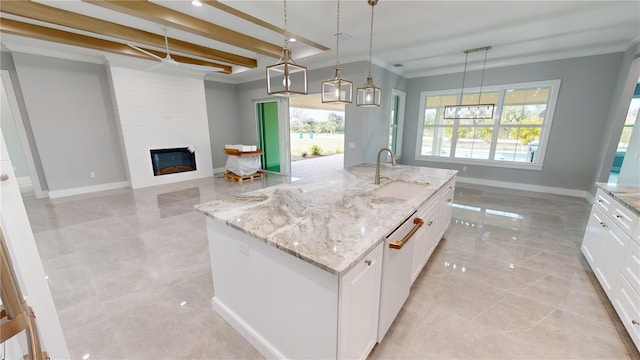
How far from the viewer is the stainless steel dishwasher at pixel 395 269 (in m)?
1.40

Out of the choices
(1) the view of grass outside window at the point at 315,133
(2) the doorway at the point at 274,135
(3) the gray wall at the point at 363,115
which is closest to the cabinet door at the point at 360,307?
(3) the gray wall at the point at 363,115

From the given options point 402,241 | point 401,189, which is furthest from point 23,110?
point 402,241

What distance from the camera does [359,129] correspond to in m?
4.95

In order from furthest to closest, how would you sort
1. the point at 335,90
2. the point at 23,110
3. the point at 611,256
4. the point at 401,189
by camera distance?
the point at 23,110
the point at 401,189
the point at 335,90
the point at 611,256

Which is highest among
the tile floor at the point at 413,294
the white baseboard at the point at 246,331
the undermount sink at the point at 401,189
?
the undermount sink at the point at 401,189

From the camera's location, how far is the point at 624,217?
1894mm

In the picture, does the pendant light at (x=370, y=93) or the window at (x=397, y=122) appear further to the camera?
the window at (x=397, y=122)

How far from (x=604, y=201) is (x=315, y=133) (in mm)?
11118

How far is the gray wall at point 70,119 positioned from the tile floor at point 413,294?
1502mm

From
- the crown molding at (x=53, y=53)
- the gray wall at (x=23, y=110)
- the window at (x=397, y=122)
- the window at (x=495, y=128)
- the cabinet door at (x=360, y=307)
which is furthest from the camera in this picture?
the window at (x=397, y=122)

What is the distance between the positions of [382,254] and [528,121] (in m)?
5.89

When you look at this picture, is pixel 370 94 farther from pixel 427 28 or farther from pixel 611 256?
pixel 611 256

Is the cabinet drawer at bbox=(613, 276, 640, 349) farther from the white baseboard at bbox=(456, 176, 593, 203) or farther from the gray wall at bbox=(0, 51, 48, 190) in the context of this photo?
the gray wall at bbox=(0, 51, 48, 190)

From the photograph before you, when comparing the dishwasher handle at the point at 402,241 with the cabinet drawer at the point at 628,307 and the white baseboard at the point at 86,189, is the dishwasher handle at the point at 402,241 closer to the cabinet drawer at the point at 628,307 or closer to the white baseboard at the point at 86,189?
the cabinet drawer at the point at 628,307
